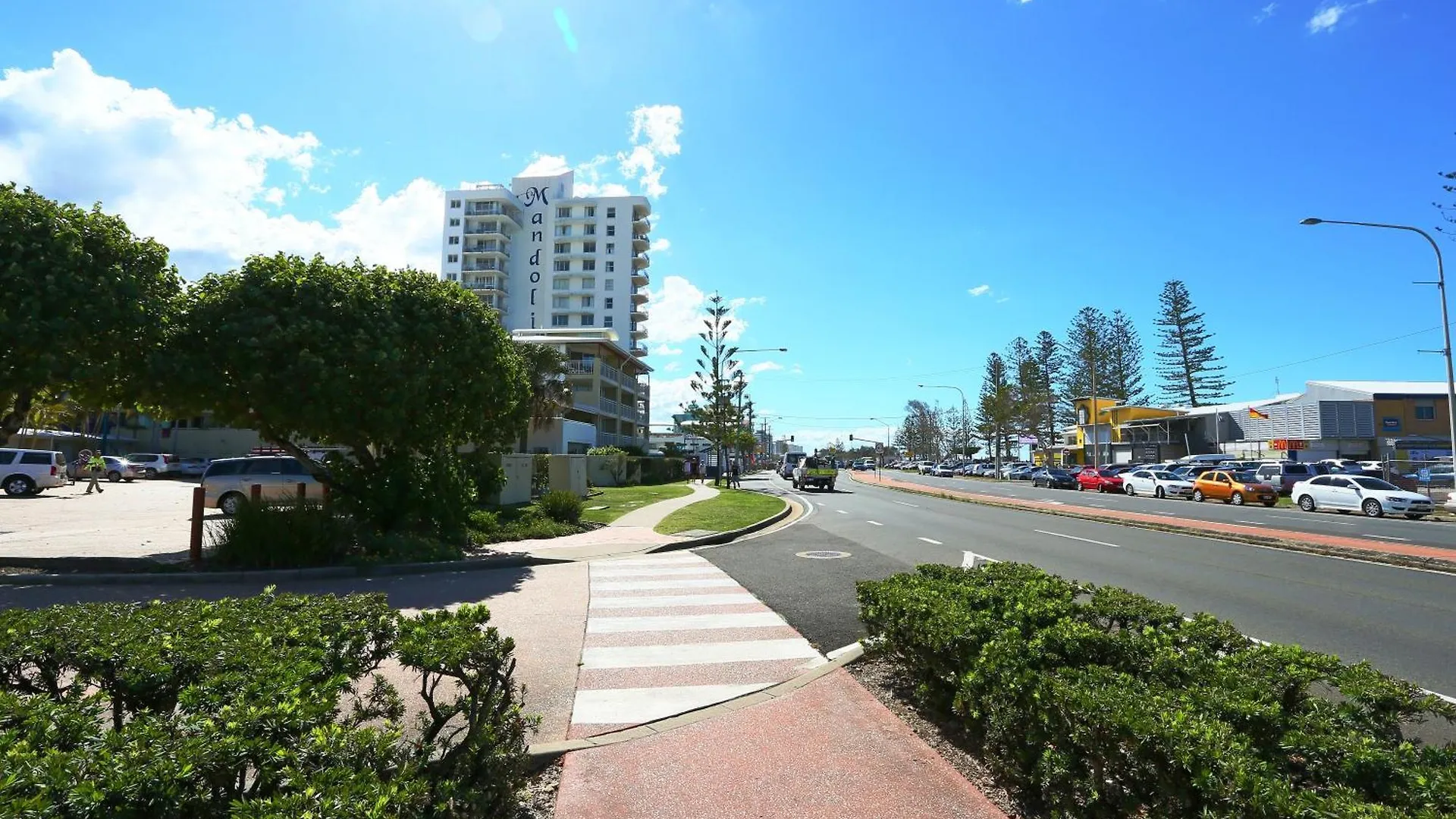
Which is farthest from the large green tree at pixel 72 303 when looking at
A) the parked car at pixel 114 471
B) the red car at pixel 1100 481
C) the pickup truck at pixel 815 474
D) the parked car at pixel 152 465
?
the red car at pixel 1100 481

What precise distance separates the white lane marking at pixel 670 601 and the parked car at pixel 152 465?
4793 centimetres

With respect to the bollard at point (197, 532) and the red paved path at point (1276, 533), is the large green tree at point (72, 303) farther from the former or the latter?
the red paved path at point (1276, 533)

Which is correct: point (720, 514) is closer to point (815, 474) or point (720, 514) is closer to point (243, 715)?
point (243, 715)

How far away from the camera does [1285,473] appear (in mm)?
36562

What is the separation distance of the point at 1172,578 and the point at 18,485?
125 ft

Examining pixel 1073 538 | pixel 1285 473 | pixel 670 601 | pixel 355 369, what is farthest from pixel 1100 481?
pixel 355 369

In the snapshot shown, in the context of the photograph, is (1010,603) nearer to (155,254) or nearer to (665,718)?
(665,718)

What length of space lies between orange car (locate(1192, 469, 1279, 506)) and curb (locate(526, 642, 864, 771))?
3395 cm

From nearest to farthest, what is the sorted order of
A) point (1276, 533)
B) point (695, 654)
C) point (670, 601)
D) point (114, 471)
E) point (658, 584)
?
point (695, 654), point (670, 601), point (658, 584), point (1276, 533), point (114, 471)

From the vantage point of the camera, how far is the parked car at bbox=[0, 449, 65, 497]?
90.8 ft

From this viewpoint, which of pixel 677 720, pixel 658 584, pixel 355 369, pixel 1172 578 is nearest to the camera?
pixel 677 720

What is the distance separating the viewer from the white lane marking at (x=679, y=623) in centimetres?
748

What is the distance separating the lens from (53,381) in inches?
448

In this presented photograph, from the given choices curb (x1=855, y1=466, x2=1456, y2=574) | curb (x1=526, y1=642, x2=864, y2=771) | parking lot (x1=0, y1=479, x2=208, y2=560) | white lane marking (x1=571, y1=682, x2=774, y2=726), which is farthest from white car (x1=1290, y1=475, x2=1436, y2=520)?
parking lot (x1=0, y1=479, x2=208, y2=560)
